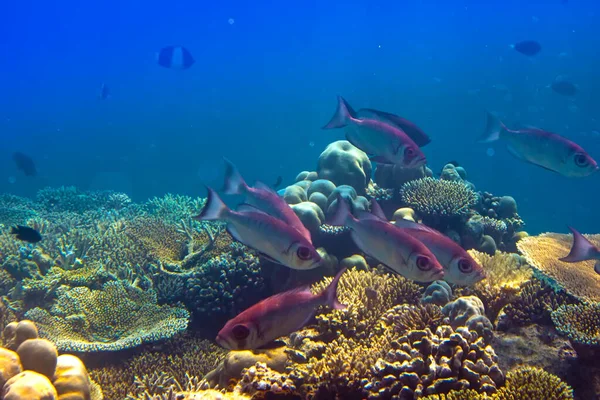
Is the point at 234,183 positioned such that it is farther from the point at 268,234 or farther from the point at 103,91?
the point at 103,91

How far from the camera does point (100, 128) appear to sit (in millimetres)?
67188

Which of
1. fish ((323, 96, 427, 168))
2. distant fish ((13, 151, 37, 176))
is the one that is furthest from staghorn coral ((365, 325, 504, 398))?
distant fish ((13, 151, 37, 176))

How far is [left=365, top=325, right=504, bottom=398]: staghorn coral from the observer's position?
287cm

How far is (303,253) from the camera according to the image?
3062mm

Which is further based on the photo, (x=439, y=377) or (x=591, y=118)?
(x=591, y=118)

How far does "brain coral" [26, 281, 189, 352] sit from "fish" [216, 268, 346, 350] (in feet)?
8.28

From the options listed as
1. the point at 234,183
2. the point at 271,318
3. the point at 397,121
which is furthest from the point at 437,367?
the point at 397,121

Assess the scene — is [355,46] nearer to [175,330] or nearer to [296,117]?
[296,117]

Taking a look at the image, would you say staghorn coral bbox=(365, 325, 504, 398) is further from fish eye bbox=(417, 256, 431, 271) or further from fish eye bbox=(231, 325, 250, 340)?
fish eye bbox=(231, 325, 250, 340)

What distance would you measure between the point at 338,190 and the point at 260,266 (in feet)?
6.80

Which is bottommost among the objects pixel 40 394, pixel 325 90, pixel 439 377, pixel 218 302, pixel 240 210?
pixel 325 90

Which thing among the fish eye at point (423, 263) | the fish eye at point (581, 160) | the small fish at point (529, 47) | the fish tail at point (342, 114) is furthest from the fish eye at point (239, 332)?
the small fish at point (529, 47)

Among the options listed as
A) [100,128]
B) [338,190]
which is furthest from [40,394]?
[100,128]

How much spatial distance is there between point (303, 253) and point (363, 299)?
1.82 metres
